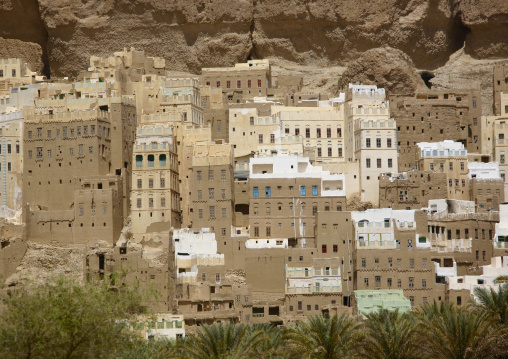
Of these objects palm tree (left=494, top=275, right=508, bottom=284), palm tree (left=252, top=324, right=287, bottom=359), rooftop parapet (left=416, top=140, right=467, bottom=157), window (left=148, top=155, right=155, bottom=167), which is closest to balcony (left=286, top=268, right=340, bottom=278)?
palm tree (left=494, top=275, right=508, bottom=284)

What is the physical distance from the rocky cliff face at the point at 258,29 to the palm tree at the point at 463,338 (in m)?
54.6

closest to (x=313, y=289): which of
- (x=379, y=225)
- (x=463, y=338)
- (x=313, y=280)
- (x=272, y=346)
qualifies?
(x=313, y=280)

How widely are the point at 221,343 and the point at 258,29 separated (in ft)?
184

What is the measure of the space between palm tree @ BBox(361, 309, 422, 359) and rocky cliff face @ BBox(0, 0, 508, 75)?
5412 centimetres

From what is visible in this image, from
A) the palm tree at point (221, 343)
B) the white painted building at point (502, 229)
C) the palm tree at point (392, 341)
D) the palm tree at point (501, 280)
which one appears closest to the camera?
the palm tree at point (392, 341)

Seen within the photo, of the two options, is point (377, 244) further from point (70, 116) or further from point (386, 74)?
point (70, 116)

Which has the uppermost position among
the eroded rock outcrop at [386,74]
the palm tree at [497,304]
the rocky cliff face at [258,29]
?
the rocky cliff face at [258,29]

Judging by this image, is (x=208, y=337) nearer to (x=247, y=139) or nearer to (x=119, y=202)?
(x=119, y=202)

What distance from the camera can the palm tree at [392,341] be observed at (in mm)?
49906

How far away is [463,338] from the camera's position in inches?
1956

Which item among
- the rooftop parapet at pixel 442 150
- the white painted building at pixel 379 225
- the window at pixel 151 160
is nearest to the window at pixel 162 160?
the window at pixel 151 160

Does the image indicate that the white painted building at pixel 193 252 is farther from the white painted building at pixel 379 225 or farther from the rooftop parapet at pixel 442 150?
the rooftop parapet at pixel 442 150

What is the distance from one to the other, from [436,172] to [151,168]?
19.3m

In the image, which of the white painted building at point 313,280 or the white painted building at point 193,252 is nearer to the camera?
the white painted building at point 313,280
